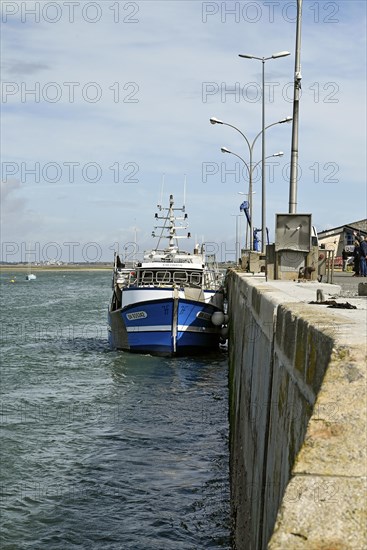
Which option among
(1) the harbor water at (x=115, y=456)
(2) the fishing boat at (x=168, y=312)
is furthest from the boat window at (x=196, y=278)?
(1) the harbor water at (x=115, y=456)

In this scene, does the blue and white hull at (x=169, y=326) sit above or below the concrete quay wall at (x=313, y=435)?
below

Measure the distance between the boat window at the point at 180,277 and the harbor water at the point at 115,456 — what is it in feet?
14.2

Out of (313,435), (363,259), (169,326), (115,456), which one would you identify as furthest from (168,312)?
(313,435)

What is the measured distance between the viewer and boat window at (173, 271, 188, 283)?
31189mm

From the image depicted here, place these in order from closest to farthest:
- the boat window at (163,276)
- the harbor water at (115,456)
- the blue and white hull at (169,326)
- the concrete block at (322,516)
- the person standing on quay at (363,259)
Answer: the concrete block at (322,516)
the harbor water at (115,456)
the person standing on quay at (363,259)
the blue and white hull at (169,326)
the boat window at (163,276)

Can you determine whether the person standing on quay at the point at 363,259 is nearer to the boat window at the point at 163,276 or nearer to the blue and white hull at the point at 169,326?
the blue and white hull at the point at 169,326

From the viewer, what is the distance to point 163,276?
31.5 meters

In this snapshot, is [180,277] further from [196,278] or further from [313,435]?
[313,435]

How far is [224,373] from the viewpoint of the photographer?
25.5 m

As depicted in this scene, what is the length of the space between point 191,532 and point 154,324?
60.3 feet

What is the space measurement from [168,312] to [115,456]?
46.7 feet

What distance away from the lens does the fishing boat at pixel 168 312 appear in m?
28.6

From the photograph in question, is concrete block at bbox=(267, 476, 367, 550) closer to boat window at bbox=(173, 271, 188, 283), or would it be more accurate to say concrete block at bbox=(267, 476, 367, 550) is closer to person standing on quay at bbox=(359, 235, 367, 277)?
person standing on quay at bbox=(359, 235, 367, 277)

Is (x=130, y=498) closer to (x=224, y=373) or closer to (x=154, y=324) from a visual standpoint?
(x=224, y=373)
